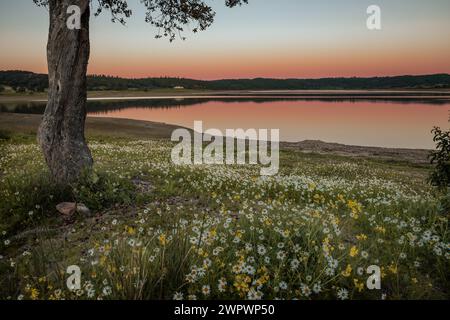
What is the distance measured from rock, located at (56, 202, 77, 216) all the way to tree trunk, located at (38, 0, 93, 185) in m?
0.98

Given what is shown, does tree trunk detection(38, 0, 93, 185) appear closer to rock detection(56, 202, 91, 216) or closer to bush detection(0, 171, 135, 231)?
bush detection(0, 171, 135, 231)

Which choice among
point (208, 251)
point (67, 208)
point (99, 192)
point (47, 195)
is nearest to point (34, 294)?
point (208, 251)

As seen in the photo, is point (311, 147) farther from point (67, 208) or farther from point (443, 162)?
point (67, 208)

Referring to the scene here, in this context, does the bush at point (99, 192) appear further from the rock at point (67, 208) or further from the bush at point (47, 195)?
the rock at point (67, 208)

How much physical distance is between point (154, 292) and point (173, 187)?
6.10 metres

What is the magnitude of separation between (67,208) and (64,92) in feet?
11.4

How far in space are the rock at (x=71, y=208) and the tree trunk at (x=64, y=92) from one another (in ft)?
3.32

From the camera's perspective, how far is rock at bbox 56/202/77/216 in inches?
320

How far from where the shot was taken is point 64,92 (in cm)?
906

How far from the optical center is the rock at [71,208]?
8156mm

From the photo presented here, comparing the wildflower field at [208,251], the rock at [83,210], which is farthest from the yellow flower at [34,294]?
the rock at [83,210]

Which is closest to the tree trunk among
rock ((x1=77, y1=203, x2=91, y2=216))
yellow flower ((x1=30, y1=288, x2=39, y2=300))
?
rock ((x1=77, y1=203, x2=91, y2=216))

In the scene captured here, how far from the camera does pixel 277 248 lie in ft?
17.2
